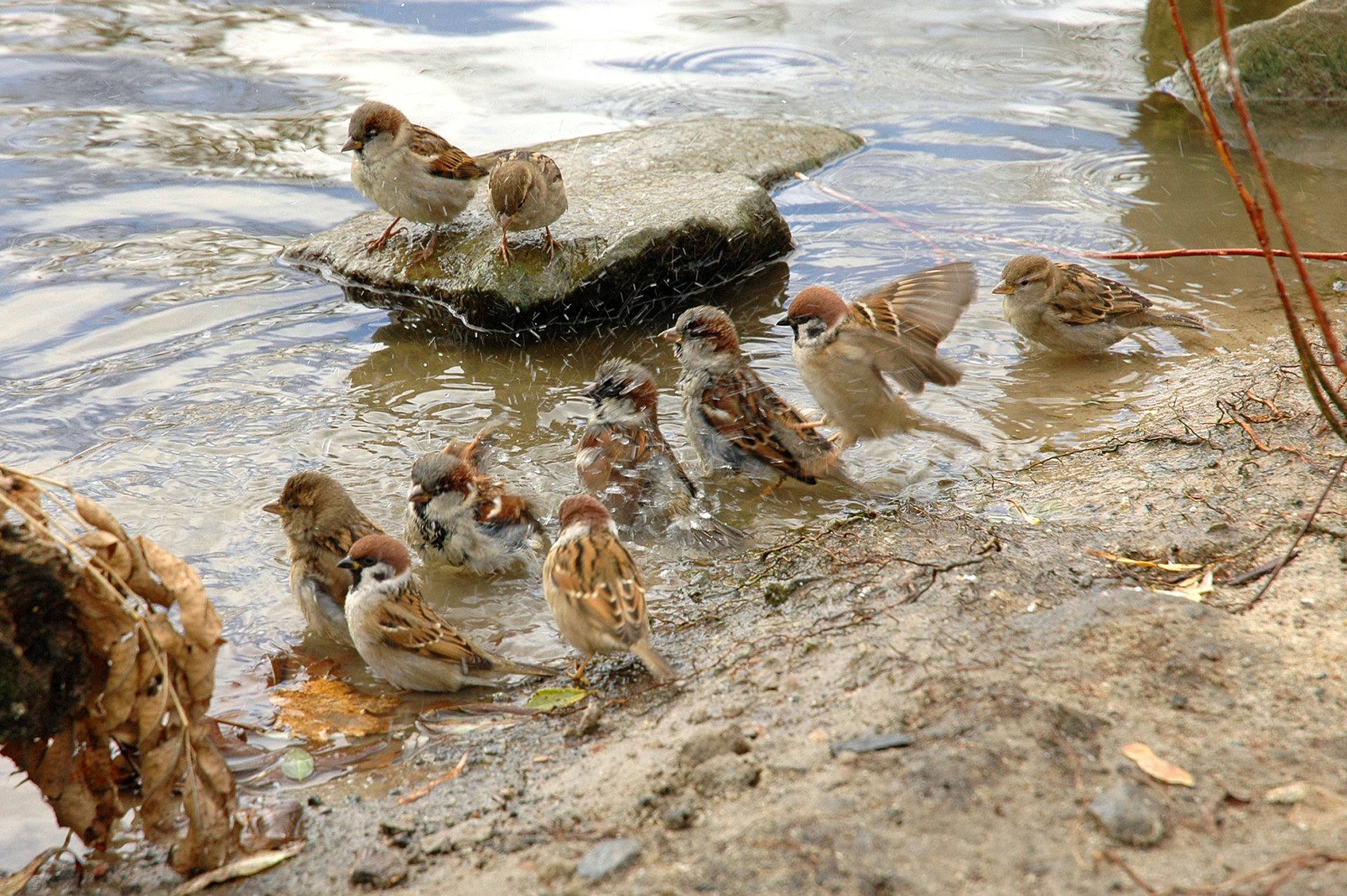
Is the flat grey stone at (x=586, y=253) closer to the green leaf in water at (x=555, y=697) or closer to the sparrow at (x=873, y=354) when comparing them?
the sparrow at (x=873, y=354)

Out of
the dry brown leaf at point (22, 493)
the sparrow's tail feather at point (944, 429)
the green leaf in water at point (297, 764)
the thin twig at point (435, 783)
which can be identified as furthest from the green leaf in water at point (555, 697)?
the sparrow's tail feather at point (944, 429)

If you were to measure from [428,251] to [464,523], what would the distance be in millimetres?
3497

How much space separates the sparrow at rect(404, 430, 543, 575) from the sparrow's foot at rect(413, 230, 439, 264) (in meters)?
3.06

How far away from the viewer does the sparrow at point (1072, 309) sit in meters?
7.40

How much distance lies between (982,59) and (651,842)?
500 inches

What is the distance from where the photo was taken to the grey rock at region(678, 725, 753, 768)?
10.5 ft

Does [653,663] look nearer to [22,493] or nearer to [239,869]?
[239,869]

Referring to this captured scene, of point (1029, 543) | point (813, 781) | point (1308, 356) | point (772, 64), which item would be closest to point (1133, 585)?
point (1029, 543)

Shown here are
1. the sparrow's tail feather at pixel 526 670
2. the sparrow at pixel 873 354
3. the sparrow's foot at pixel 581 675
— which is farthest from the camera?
the sparrow at pixel 873 354

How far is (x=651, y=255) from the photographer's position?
8070 mm

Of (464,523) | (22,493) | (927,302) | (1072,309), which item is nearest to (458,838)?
(22,493)

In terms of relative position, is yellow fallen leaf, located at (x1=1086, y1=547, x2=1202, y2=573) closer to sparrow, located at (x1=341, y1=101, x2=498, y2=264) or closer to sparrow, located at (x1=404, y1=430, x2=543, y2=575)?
sparrow, located at (x1=404, y1=430, x2=543, y2=575)

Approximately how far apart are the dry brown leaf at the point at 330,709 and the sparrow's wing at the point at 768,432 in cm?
245

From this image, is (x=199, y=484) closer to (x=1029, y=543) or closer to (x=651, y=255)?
(x=651, y=255)
